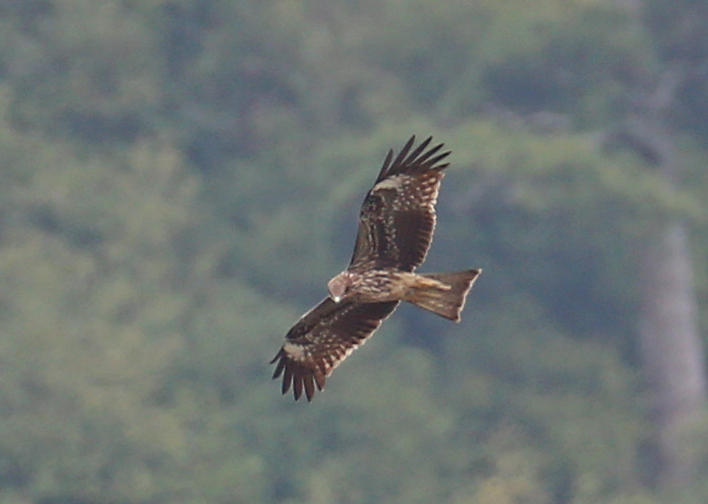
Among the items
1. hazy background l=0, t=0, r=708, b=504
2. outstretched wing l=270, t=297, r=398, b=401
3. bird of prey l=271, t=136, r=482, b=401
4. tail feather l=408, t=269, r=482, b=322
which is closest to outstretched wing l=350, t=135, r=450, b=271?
bird of prey l=271, t=136, r=482, b=401

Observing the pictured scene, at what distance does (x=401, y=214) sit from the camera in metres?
10.3

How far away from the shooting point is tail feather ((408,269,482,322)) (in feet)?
33.6

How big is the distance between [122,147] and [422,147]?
22.4 m

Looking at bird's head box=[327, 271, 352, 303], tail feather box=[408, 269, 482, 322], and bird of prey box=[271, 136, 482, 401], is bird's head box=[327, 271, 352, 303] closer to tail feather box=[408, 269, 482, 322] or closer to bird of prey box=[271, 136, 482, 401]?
bird of prey box=[271, 136, 482, 401]

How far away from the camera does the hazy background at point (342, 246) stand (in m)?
27.5

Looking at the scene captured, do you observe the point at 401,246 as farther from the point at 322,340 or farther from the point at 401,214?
Result: the point at 322,340

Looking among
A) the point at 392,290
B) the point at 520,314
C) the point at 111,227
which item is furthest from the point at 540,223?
the point at 392,290

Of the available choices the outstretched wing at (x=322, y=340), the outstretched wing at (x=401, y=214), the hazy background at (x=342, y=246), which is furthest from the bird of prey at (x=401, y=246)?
the hazy background at (x=342, y=246)

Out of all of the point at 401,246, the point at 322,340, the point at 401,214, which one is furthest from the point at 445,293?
the point at 322,340

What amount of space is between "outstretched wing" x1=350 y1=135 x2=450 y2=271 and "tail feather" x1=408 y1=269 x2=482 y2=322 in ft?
0.51

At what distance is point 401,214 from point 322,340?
101cm

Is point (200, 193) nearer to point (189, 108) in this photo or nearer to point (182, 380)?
→ point (189, 108)

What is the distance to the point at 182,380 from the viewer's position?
93.6 feet

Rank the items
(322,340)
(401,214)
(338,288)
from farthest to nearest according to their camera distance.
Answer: (322,340), (401,214), (338,288)
